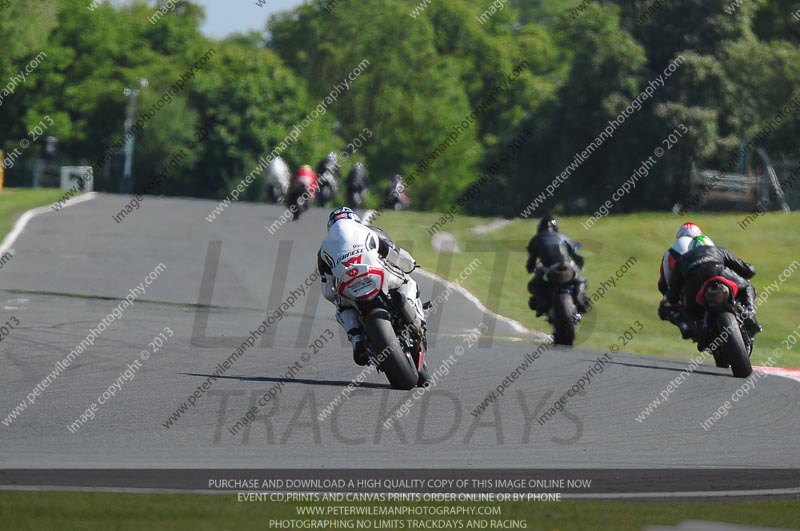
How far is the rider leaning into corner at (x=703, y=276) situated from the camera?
558 inches

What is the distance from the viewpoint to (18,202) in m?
35.1

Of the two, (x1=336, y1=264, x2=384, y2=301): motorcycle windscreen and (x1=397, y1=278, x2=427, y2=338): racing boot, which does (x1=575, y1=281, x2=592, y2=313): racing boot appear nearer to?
(x1=397, y1=278, x2=427, y2=338): racing boot

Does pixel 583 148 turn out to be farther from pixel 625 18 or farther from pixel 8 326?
pixel 8 326

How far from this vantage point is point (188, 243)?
92.6ft

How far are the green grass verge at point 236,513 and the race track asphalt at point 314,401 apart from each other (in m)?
1.03

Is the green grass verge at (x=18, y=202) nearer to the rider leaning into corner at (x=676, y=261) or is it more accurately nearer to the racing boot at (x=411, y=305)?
the rider leaning into corner at (x=676, y=261)

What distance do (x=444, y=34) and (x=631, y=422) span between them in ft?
283

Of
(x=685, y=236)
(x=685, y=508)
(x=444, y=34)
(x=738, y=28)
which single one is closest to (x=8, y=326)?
(x=685, y=236)

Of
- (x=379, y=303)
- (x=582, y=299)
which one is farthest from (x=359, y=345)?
(x=582, y=299)

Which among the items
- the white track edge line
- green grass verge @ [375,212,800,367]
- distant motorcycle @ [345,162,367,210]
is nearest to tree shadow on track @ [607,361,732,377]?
green grass verge @ [375,212,800,367]

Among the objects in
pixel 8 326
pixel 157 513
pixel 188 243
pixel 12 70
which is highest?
pixel 157 513

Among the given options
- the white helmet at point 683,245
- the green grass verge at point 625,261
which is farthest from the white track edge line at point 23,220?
the white helmet at point 683,245

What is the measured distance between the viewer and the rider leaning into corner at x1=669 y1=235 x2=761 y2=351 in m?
14.2

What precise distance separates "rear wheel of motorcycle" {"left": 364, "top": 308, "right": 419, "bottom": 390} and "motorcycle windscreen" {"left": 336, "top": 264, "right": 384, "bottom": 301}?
15 centimetres
